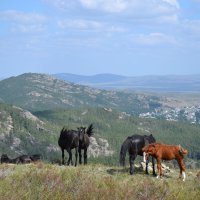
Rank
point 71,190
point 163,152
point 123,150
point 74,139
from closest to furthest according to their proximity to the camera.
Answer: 1. point 71,190
2. point 163,152
3. point 123,150
4. point 74,139

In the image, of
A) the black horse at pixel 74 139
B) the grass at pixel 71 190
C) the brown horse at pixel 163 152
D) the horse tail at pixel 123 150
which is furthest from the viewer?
the black horse at pixel 74 139

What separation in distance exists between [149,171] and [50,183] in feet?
31.0

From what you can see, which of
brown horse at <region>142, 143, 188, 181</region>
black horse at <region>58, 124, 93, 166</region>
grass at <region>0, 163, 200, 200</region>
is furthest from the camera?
black horse at <region>58, 124, 93, 166</region>

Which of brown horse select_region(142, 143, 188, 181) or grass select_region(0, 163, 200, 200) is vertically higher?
grass select_region(0, 163, 200, 200)

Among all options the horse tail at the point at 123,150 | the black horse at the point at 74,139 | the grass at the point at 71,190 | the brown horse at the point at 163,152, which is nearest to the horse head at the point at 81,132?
the black horse at the point at 74,139

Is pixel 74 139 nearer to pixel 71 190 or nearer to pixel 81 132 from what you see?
pixel 81 132

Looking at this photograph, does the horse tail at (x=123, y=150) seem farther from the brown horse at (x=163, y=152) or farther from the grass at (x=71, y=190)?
the grass at (x=71, y=190)

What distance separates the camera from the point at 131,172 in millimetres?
19750

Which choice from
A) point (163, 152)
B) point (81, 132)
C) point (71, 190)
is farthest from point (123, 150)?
point (71, 190)

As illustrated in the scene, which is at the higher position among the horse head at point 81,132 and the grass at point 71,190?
the grass at point 71,190

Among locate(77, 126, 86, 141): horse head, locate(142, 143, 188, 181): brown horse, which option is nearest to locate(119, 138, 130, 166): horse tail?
locate(142, 143, 188, 181): brown horse

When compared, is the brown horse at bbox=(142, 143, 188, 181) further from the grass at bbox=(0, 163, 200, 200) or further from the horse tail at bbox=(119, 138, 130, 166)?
the grass at bbox=(0, 163, 200, 200)

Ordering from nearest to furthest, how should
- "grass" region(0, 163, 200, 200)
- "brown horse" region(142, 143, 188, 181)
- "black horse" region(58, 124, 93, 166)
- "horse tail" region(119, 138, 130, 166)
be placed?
"grass" region(0, 163, 200, 200), "brown horse" region(142, 143, 188, 181), "horse tail" region(119, 138, 130, 166), "black horse" region(58, 124, 93, 166)

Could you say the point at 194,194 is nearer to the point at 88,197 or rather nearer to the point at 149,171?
the point at 88,197
